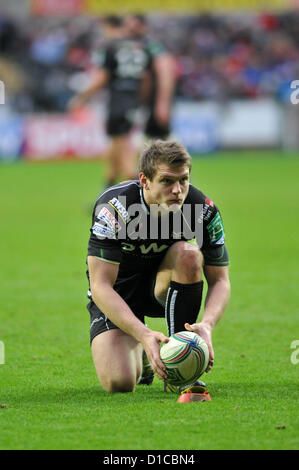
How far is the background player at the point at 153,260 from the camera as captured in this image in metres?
4.29

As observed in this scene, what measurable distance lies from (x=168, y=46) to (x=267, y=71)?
3904 mm

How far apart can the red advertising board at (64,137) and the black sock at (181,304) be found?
19.5 meters

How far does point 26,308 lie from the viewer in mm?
6977

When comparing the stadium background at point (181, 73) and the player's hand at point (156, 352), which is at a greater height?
the stadium background at point (181, 73)

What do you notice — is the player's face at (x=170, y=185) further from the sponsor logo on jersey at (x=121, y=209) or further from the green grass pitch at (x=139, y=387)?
the green grass pitch at (x=139, y=387)

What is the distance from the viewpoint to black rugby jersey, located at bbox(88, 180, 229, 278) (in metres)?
4.45

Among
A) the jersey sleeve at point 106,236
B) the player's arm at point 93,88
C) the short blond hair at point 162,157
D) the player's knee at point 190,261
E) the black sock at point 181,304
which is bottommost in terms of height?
the black sock at point 181,304

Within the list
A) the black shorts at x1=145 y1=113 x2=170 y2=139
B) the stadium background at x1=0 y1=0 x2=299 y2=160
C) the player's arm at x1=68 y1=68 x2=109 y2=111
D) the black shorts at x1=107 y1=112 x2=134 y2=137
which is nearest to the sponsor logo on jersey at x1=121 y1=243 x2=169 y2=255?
the player's arm at x1=68 y1=68 x2=109 y2=111

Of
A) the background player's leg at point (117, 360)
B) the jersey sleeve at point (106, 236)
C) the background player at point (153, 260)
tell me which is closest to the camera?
the background player at point (153, 260)

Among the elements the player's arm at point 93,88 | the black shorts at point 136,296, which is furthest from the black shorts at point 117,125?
the black shorts at point 136,296

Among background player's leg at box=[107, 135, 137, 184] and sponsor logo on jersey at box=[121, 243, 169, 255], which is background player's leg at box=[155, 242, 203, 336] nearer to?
sponsor logo on jersey at box=[121, 243, 169, 255]
